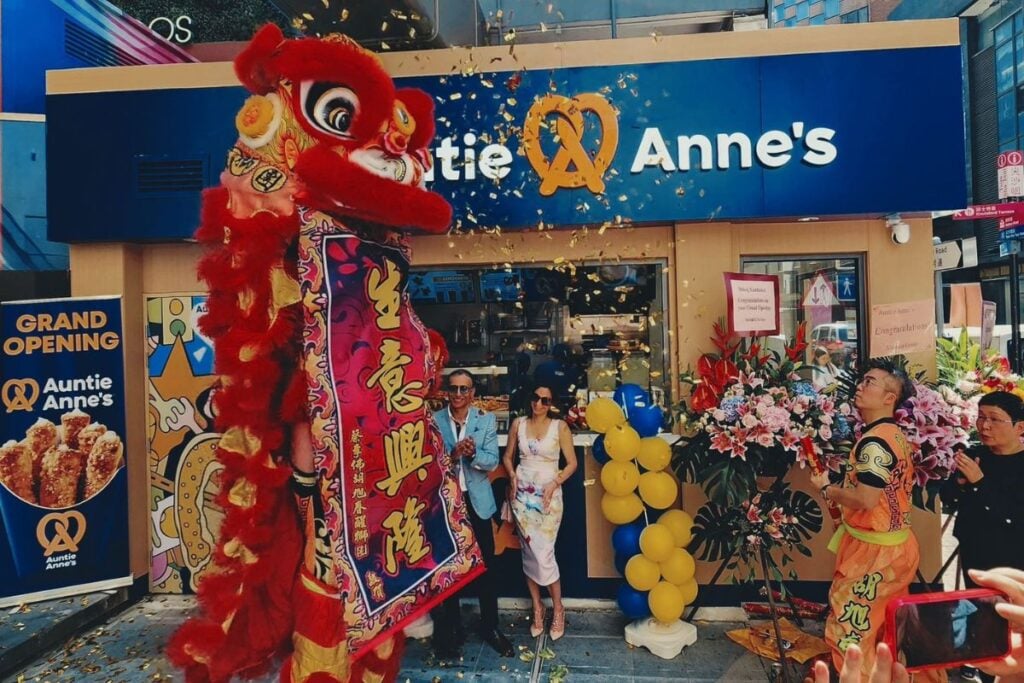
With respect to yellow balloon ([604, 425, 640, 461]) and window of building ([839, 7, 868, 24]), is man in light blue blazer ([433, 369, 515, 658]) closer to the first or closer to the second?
yellow balloon ([604, 425, 640, 461])

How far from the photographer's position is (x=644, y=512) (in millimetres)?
4418

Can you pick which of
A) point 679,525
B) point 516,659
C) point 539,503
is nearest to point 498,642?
point 516,659

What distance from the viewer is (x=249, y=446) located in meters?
2.42

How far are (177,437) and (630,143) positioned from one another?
459 centimetres

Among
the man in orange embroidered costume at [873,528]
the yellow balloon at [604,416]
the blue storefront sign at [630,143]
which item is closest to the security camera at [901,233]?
the blue storefront sign at [630,143]

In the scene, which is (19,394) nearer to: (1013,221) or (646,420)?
(646,420)

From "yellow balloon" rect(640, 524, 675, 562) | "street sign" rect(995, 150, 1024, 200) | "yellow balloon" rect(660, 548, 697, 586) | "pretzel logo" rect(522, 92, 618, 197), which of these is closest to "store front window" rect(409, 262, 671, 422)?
"pretzel logo" rect(522, 92, 618, 197)

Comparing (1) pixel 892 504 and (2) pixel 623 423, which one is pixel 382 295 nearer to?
(2) pixel 623 423

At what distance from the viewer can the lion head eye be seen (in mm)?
2408

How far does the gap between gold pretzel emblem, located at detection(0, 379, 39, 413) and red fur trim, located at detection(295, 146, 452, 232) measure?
12.2 feet

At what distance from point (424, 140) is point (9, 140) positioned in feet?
18.0

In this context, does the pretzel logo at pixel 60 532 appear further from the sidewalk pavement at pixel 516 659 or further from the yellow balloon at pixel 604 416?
the yellow balloon at pixel 604 416

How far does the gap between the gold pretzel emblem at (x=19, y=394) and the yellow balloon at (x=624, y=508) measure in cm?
447

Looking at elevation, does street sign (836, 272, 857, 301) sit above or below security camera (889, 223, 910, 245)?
below
